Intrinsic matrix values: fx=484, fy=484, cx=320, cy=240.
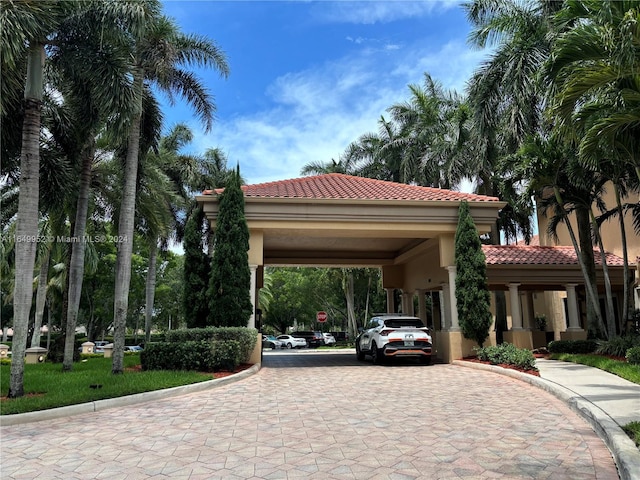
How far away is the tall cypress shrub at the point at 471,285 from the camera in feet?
51.8

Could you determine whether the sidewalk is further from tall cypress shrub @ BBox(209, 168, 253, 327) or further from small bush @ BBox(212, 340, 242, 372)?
tall cypress shrub @ BBox(209, 168, 253, 327)

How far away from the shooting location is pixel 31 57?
32.4ft

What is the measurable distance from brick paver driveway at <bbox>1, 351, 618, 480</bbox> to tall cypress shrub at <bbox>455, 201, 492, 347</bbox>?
228 inches

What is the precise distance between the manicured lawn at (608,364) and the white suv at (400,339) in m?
4.06

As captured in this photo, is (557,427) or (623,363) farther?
(623,363)

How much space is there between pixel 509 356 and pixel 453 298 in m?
3.93

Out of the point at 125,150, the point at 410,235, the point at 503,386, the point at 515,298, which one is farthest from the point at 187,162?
the point at 503,386

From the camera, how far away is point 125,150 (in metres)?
15.6

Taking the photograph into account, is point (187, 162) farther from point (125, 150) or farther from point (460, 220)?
point (460, 220)

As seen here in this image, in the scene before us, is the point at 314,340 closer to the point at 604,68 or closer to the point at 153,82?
the point at 153,82

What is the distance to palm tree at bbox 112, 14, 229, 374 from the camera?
43.0 ft

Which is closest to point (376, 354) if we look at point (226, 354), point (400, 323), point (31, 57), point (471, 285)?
point (400, 323)

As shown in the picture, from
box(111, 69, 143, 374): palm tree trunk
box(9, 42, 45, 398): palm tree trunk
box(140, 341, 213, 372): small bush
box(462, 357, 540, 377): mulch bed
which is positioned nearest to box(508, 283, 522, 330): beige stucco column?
box(462, 357, 540, 377): mulch bed

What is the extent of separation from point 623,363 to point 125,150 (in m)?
15.4
